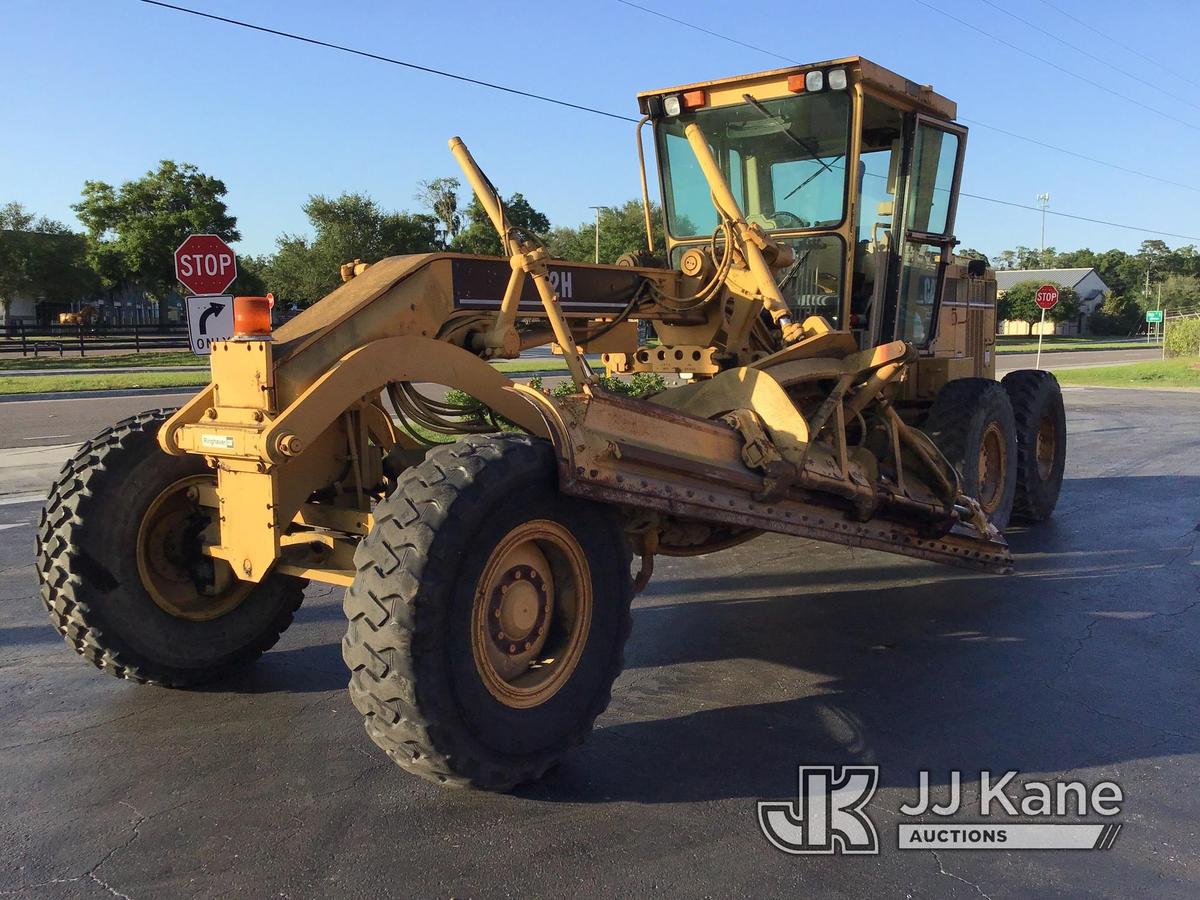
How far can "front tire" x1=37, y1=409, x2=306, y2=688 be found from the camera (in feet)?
14.1

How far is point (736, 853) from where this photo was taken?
3.33 metres

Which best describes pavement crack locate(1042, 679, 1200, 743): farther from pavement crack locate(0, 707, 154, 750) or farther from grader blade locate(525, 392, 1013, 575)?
pavement crack locate(0, 707, 154, 750)

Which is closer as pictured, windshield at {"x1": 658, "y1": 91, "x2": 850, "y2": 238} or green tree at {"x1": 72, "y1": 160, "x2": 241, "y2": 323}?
windshield at {"x1": 658, "y1": 91, "x2": 850, "y2": 238}

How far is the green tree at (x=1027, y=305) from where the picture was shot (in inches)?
2559

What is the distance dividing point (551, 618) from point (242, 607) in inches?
67.3

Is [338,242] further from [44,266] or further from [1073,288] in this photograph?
[1073,288]

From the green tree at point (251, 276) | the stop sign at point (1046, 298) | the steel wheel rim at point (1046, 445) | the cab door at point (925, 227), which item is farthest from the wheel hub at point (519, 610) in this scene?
the green tree at point (251, 276)

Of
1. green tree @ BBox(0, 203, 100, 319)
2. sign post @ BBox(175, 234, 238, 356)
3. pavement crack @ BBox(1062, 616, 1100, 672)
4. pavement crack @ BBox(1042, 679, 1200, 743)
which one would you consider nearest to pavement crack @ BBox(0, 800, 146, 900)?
pavement crack @ BBox(1042, 679, 1200, 743)

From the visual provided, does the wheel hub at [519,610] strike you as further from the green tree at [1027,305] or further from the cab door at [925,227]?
the green tree at [1027,305]

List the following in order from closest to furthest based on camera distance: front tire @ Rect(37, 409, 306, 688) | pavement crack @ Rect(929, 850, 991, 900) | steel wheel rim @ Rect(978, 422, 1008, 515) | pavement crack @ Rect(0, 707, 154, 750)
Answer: pavement crack @ Rect(929, 850, 991, 900) → pavement crack @ Rect(0, 707, 154, 750) → front tire @ Rect(37, 409, 306, 688) → steel wheel rim @ Rect(978, 422, 1008, 515)

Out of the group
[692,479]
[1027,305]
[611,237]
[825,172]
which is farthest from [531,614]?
[1027,305]

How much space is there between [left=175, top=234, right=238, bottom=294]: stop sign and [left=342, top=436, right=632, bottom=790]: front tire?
6683 mm

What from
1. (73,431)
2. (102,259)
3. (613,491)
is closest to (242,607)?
(613,491)

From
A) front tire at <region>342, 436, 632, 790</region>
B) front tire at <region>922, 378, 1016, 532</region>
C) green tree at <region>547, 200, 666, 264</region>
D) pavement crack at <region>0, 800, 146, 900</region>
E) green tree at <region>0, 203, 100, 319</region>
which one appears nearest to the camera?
pavement crack at <region>0, 800, 146, 900</region>
